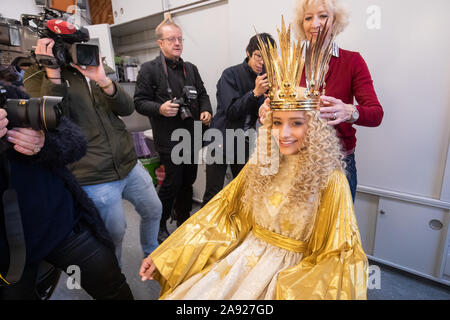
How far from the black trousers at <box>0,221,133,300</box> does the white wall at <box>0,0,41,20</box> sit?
2973 millimetres

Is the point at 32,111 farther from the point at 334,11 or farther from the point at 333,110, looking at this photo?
the point at 334,11

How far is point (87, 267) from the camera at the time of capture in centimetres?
96

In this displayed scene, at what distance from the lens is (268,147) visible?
970 mm

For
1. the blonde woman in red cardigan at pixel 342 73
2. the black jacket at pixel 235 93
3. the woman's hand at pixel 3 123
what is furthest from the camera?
the black jacket at pixel 235 93

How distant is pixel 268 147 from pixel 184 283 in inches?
21.3

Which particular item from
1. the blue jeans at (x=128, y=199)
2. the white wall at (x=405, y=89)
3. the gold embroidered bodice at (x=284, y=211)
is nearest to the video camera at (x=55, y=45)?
the blue jeans at (x=128, y=199)

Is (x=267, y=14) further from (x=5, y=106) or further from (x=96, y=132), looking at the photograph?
(x=5, y=106)

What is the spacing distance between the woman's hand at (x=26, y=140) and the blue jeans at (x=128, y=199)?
0.35 meters

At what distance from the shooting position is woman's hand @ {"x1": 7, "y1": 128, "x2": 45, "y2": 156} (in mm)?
756

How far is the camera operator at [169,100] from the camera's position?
63.3 inches

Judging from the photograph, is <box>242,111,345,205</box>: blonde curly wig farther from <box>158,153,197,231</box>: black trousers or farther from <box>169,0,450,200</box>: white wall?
<box>158,153,197,231</box>: black trousers

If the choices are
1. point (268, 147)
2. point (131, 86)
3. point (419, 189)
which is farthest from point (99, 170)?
point (131, 86)

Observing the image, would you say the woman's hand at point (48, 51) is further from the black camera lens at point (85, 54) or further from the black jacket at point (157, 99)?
the black jacket at point (157, 99)

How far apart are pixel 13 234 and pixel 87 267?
0.29 m
